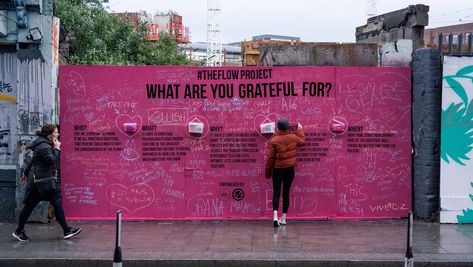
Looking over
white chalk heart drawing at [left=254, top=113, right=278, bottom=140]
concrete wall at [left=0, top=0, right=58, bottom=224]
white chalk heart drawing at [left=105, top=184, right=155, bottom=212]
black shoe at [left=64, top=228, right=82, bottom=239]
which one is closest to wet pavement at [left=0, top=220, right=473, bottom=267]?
black shoe at [left=64, top=228, right=82, bottom=239]

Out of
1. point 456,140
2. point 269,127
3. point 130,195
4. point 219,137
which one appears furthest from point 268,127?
point 456,140

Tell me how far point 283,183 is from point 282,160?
0.43 metres

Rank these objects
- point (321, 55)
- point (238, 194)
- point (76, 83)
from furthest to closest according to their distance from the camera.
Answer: point (321, 55) → point (238, 194) → point (76, 83)

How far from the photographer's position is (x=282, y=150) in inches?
372

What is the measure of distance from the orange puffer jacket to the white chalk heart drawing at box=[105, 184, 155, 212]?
2.13m

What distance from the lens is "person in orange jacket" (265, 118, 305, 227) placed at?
31.0ft

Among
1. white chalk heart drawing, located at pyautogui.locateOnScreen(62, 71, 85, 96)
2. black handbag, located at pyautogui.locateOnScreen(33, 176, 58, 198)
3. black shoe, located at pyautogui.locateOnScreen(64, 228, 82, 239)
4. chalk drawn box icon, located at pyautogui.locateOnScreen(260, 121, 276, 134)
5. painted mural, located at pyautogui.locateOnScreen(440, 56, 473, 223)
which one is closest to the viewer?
black handbag, located at pyautogui.locateOnScreen(33, 176, 58, 198)

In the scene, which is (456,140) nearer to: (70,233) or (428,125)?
(428,125)

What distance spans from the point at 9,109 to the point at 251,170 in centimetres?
420

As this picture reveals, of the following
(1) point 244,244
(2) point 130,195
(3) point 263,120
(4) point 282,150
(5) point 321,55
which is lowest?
(1) point 244,244

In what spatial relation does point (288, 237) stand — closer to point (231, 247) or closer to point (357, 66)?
point (231, 247)

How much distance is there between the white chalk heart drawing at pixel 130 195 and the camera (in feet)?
33.2

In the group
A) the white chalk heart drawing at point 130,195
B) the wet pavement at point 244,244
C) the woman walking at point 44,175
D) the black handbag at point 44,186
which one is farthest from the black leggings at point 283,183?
the black handbag at point 44,186

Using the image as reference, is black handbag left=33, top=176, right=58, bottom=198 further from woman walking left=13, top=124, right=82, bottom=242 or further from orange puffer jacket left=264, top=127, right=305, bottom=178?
orange puffer jacket left=264, top=127, right=305, bottom=178
